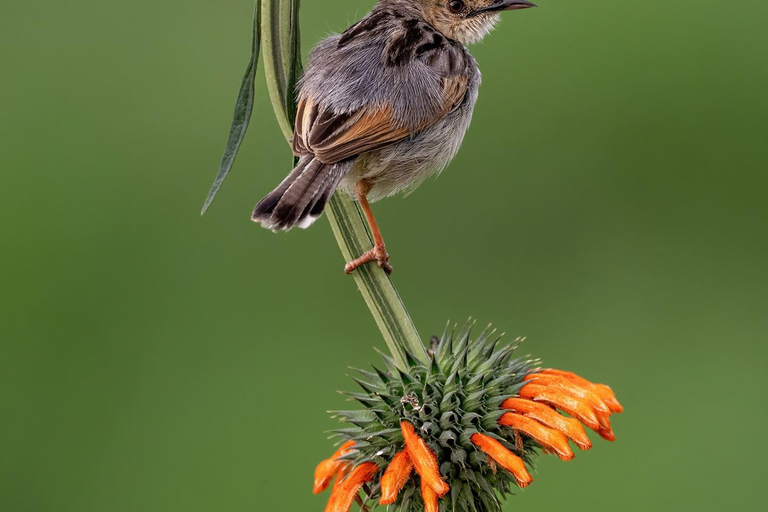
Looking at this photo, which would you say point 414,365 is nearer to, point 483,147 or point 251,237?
point 251,237

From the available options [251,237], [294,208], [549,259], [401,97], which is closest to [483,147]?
[549,259]

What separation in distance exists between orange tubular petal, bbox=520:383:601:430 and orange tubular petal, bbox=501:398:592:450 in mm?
43

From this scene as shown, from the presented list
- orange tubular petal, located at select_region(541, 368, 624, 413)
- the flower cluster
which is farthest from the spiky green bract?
orange tubular petal, located at select_region(541, 368, 624, 413)

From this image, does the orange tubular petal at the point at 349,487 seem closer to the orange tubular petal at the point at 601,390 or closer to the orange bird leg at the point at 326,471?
the orange bird leg at the point at 326,471

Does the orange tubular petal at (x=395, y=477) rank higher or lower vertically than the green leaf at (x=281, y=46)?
lower

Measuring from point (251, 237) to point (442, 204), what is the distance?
1094 millimetres

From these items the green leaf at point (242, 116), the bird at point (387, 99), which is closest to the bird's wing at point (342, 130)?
the bird at point (387, 99)

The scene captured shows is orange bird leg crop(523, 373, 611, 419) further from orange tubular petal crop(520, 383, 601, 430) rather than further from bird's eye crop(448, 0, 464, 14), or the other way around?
bird's eye crop(448, 0, 464, 14)

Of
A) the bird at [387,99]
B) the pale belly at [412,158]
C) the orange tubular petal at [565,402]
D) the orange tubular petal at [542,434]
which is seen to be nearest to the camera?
the orange tubular petal at [542,434]

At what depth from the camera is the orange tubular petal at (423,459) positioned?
236 cm

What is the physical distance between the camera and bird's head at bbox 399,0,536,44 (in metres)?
3.38

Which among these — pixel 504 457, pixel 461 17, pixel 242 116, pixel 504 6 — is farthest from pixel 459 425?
pixel 461 17

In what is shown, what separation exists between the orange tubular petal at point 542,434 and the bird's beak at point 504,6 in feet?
3.70

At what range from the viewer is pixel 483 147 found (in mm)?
6074
